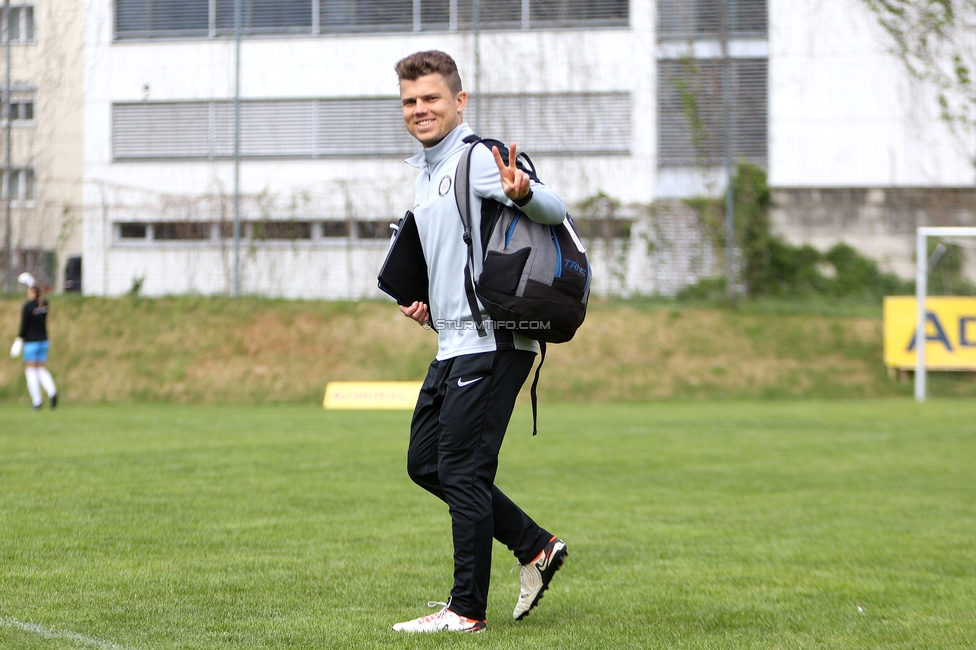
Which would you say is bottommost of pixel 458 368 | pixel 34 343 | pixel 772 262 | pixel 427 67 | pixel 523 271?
pixel 34 343

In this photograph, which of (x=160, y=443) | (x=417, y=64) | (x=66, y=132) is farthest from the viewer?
(x=66, y=132)

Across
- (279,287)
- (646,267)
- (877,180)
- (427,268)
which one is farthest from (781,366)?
(427,268)

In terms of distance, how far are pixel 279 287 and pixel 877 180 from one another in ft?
43.3

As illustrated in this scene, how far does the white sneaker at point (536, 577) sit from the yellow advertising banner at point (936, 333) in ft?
54.8

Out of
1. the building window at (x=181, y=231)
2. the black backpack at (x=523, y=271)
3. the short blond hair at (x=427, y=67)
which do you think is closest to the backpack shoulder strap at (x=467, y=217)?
the black backpack at (x=523, y=271)

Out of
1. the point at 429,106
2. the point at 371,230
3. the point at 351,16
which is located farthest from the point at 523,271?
the point at 351,16

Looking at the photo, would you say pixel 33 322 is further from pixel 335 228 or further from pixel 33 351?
pixel 335 228

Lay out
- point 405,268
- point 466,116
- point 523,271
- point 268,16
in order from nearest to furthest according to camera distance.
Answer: point 523,271, point 405,268, point 466,116, point 268,16

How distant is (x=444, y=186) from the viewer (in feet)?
14.0

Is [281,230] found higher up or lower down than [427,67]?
higher up

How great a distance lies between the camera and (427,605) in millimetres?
4590

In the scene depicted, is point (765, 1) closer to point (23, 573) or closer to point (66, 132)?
point (66, 132)

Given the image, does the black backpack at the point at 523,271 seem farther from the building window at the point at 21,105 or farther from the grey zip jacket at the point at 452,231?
the building window at the point at 21,105

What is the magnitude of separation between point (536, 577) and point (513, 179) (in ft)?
5.37
